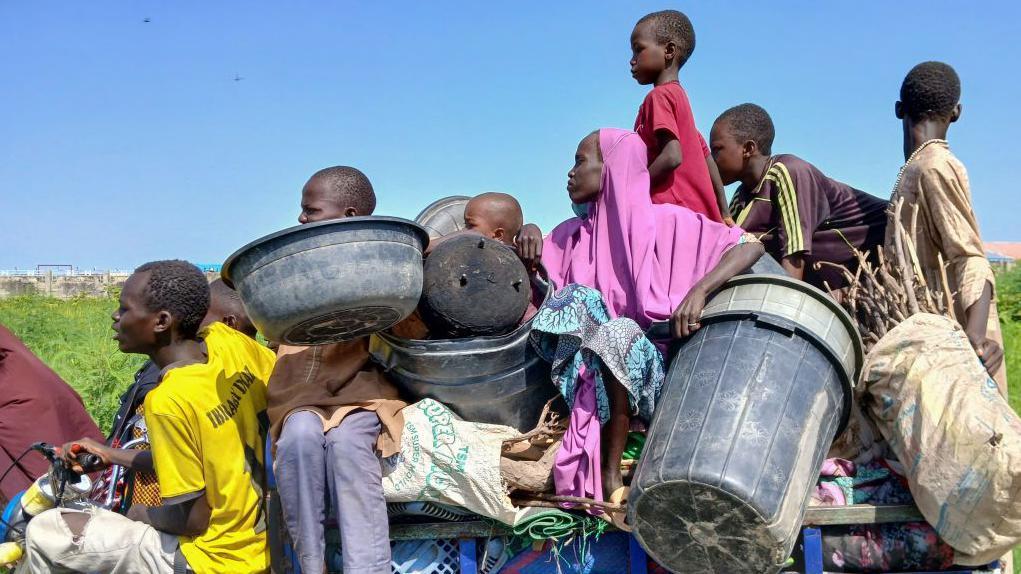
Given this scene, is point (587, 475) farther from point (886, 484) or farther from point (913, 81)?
point (913, 81)

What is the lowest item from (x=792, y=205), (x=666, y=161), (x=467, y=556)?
(x=467, y=556)

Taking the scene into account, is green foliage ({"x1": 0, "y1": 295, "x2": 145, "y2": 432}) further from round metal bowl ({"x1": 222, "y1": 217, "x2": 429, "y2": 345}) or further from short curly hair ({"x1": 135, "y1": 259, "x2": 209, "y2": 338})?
round metal bowl ({"x1": 222, "y1": 217, "x2": 429, "y2": 345})

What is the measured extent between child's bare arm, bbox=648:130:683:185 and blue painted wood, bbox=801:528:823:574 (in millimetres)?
1647

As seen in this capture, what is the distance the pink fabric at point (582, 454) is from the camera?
292cm

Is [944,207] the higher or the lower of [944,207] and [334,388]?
the higher

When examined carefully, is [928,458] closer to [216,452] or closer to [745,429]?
[745,429]

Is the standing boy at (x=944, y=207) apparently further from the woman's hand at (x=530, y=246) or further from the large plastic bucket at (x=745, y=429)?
the woman's hand at (x=530, y=246)

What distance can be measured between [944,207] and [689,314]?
1.49m

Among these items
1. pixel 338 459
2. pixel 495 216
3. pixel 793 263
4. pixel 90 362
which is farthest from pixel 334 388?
pixel 90 362

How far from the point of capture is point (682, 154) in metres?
3.87

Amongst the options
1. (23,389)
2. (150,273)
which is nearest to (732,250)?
(150,273)

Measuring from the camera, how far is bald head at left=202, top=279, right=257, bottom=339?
14.0 feet

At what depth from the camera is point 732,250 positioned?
10.4ft

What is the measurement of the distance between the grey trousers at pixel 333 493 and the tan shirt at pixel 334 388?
0.26ft
